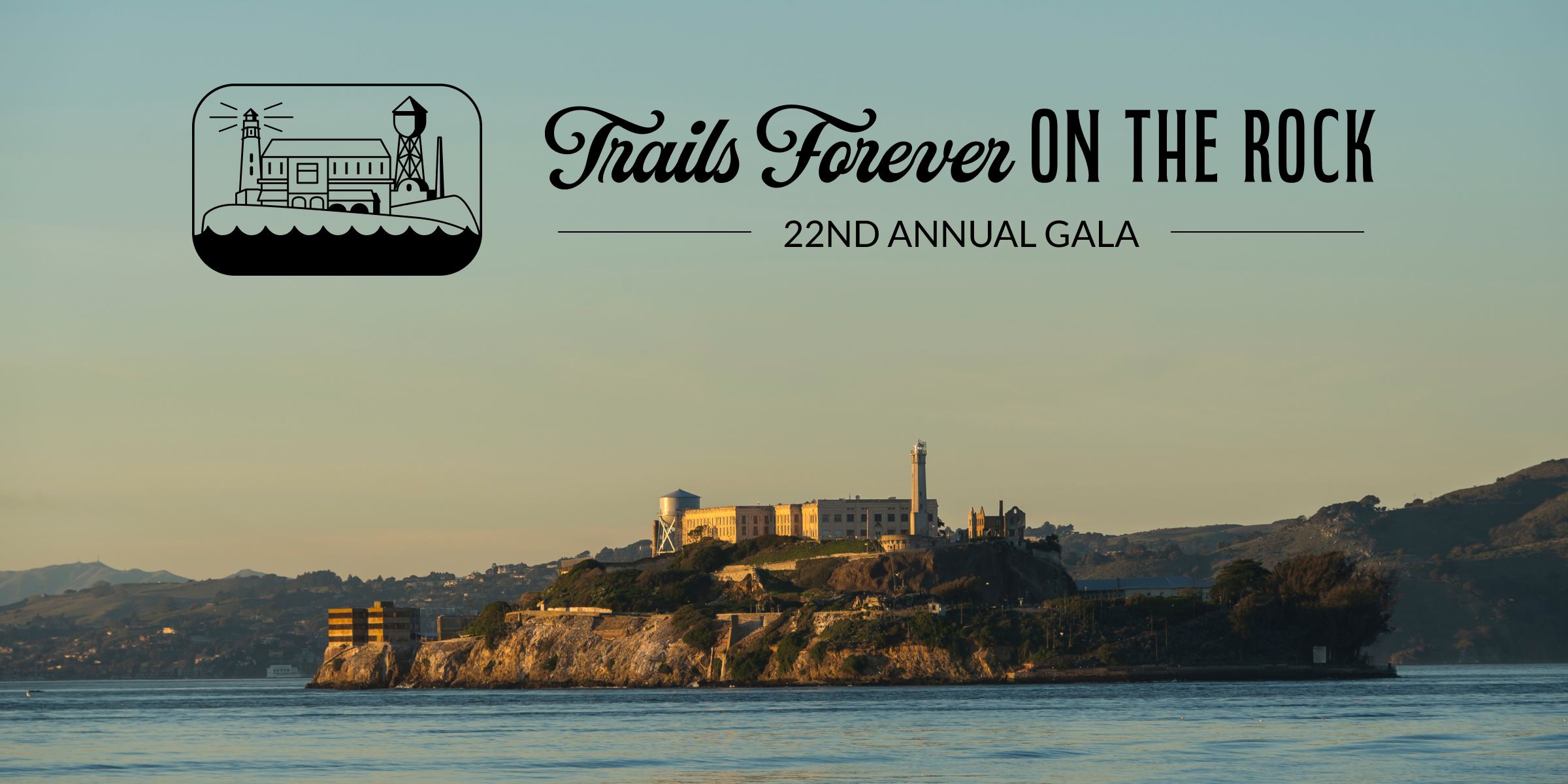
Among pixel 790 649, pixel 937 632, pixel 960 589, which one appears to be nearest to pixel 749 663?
pixel 790 649

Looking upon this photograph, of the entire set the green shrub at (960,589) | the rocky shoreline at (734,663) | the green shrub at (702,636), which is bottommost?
the rocky shoreline at (734,663)

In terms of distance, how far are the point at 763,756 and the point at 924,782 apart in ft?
46.8

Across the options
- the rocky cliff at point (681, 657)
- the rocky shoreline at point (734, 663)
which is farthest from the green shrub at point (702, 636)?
the rocky cliff at point (681, 657)

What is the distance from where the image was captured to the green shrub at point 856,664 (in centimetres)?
16375

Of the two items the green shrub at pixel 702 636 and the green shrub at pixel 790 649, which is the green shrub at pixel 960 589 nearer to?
the green shrub at pixel 790 649

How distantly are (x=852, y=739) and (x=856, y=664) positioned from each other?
84.3m

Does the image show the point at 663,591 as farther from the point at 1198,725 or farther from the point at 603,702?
the point at 1198,725

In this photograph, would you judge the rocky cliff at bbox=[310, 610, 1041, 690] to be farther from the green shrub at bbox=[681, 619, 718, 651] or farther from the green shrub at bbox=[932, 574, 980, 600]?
the green shrub at bbox=[932, 574, 980, 600]

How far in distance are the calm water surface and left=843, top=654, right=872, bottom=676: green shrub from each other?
25187mm

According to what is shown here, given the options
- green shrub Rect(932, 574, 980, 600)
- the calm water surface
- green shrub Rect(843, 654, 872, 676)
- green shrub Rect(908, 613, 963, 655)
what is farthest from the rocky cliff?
the calm water surface

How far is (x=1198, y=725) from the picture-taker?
283ft

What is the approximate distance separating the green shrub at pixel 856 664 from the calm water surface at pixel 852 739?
2519 cm

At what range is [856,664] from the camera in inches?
6462

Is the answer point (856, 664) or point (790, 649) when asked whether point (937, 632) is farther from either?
point (790, 649)
